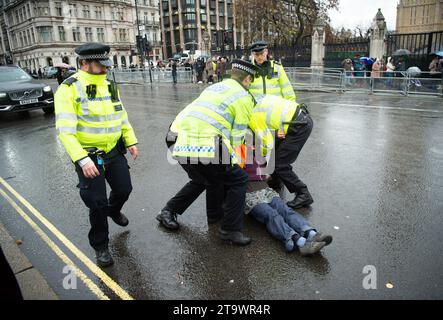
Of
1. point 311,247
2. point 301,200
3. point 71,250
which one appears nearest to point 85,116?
point 71,250

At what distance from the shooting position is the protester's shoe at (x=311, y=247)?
3309 millimetres

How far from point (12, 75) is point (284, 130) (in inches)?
498

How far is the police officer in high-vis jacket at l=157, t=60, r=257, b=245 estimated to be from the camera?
10.8 ft

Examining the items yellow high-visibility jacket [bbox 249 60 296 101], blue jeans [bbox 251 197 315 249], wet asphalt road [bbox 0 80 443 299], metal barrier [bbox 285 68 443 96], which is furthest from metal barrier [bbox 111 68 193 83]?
blue jeans [bbox 251 197 315 249]

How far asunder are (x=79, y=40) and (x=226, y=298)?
7786cm

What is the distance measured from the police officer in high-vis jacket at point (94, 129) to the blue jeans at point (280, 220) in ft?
4.94

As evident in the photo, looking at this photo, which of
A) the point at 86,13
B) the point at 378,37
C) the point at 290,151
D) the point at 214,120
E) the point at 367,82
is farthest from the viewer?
the point at 86,13

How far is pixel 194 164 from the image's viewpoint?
3.48 meters

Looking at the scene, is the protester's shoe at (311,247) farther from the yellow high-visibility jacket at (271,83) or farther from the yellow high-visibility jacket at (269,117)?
the yellow high-visibility jacket at (271,83)

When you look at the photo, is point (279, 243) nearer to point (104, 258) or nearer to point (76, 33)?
point (104, 258)

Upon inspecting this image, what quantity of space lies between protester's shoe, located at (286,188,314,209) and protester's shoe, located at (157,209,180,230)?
1426 mm

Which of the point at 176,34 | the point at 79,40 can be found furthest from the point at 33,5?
the point at 176,34

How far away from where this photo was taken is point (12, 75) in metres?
13.4

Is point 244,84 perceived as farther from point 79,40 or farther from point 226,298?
point 79,40
